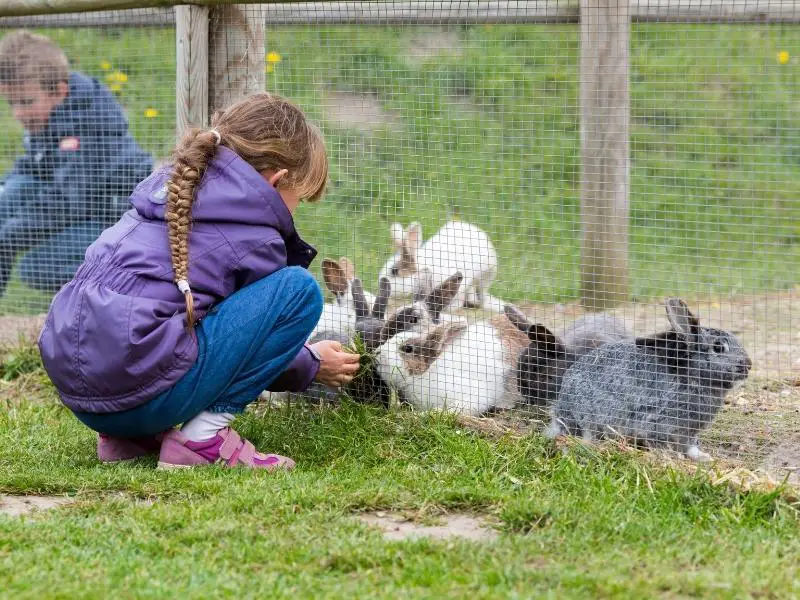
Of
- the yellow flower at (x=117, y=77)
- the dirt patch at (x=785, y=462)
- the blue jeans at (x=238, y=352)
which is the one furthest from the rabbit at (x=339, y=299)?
the yellow flower at (x=117, y=77)

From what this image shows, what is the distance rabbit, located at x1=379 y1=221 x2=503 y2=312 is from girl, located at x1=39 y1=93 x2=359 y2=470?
1.27 m

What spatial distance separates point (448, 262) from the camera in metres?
4.99

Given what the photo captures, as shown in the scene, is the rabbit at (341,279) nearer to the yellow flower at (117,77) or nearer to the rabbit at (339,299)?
the rabbit at (339,299)

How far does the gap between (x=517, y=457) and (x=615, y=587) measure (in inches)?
40.9

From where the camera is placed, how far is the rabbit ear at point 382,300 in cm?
436

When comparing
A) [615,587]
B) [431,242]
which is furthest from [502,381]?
[615,587]

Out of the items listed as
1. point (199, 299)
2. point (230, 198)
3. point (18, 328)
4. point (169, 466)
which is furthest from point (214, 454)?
point (18, 328)

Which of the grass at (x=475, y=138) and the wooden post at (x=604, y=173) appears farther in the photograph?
the wooden post at (x=604, y=173)

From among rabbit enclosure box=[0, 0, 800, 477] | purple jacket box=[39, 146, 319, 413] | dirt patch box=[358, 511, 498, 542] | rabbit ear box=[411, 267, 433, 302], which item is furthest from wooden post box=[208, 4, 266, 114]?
dirt patch box=[358, 511, 498, 542]

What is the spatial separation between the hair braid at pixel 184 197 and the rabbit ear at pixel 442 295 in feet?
4.41

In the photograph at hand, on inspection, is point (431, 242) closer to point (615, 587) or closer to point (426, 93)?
point (426, 93)

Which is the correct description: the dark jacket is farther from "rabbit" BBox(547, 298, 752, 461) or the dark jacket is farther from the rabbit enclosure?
"rabbit" BBox(547, 298, 752, 461)

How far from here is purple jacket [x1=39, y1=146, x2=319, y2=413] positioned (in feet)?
10.4

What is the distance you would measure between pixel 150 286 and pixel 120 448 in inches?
24.7
